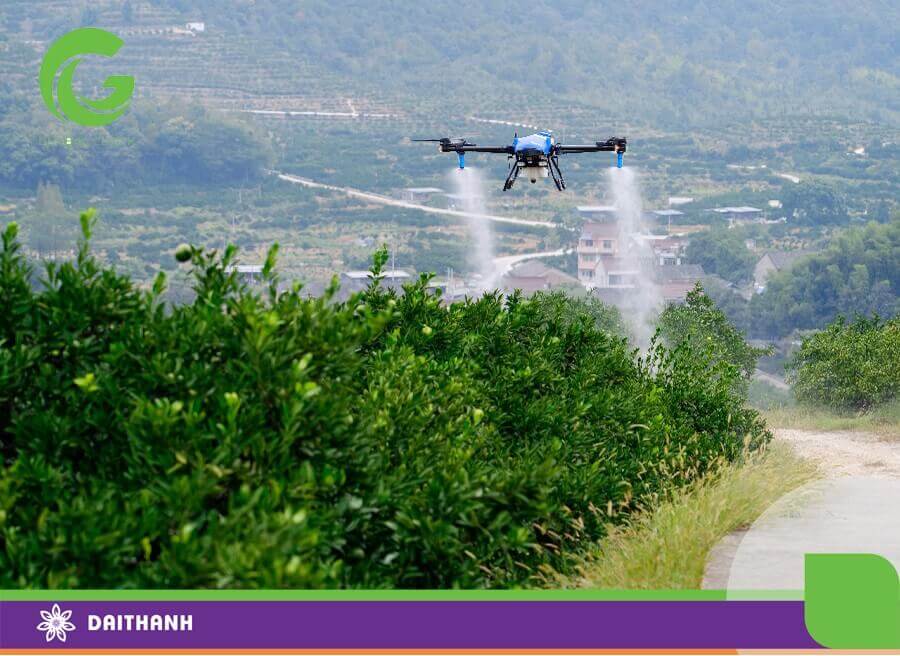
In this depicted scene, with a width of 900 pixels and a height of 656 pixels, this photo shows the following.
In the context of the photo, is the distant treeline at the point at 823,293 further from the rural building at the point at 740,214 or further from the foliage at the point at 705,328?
the foliage at the point at 705,328

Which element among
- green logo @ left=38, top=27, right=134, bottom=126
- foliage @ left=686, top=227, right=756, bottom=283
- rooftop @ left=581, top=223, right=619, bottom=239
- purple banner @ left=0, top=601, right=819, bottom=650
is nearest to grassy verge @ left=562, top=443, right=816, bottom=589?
purple banner @ left=0, top=601, right=819, bottom=650

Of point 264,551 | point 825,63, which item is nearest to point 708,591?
point 264,551

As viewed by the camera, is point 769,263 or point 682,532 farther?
point 769,263

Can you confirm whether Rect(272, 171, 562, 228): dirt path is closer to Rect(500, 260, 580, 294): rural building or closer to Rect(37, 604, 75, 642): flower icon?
Rect(500, 260, 580, 294): rural building

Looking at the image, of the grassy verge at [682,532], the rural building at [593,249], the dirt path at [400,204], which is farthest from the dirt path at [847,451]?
the dirt path at [400,204]

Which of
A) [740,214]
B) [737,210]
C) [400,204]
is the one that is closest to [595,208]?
[737,210]

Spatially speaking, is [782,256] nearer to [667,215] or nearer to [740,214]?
[667,215]
